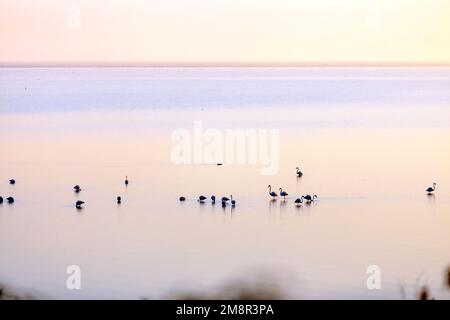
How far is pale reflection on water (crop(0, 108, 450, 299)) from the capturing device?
13.5ft

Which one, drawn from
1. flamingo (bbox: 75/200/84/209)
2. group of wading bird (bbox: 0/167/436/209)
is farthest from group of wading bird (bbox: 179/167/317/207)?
flamingo (bbox: 75/200/84/209)

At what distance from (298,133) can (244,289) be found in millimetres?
2535

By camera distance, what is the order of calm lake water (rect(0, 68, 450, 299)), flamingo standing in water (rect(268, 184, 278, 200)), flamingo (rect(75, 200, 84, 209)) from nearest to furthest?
calm lake water (rect(0, 68, 450, 299))
flamingo (rect(75, 200, 84, 209))
flamingo standing in water (rect(268, 184, 278, 200))

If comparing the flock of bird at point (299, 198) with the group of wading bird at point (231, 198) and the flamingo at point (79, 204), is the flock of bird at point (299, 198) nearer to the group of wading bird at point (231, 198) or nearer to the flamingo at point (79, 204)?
the group of wading bird at point (231, 198)

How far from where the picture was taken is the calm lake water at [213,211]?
13.5 ft

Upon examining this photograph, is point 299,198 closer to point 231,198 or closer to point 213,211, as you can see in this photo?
point 231,198

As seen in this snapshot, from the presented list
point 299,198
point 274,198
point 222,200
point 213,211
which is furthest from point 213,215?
point 299,198

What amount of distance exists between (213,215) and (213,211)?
88 millimetres

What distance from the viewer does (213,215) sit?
4.77 m

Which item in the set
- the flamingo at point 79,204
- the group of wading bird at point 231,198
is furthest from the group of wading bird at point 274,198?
the flamingo at point 79,204

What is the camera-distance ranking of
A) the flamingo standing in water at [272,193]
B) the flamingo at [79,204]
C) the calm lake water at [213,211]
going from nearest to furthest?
the calm lake water at [213,211], the flamingo at [79,204], the flamingo standing in water at [272,193]

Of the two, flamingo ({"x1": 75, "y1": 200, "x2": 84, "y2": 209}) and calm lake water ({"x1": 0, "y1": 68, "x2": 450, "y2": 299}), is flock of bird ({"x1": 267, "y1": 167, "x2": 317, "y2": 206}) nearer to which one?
calm lake water ({"x1": 0, "y1": 68, "x2": 450, "y2": 299})
